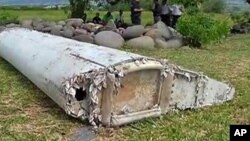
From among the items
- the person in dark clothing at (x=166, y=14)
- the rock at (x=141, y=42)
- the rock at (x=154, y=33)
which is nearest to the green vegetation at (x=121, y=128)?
the rock at (x=141, y=42)

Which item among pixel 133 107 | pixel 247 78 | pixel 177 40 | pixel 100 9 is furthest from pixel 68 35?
pixel 100 9

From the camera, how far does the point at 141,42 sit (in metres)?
8.80

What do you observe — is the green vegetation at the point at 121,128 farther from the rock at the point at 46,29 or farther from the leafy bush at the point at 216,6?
the leafy bush at the point at 216,6

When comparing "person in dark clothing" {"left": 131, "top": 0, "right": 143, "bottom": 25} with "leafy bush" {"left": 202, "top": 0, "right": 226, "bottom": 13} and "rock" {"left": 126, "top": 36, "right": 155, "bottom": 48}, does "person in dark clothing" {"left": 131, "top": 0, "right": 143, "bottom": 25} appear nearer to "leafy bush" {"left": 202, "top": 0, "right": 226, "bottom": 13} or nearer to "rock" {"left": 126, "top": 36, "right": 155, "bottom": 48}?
"rock" {"left": 126, "top": 36, "right": 155, "bottom": 48}

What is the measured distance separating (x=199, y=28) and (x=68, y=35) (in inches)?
89.5

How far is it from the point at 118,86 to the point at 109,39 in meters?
5.24

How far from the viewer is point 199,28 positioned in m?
8.91

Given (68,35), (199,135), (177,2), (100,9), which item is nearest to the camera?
(199,135)

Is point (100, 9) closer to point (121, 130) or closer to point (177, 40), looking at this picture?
point (177, 40)

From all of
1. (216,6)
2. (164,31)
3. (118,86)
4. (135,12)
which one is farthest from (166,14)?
(118,86)

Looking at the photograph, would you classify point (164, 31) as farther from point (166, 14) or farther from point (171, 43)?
point (166, 14)

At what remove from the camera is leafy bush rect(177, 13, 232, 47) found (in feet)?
29.2

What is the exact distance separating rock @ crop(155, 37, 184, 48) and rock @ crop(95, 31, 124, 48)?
65 cm

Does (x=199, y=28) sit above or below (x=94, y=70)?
below
